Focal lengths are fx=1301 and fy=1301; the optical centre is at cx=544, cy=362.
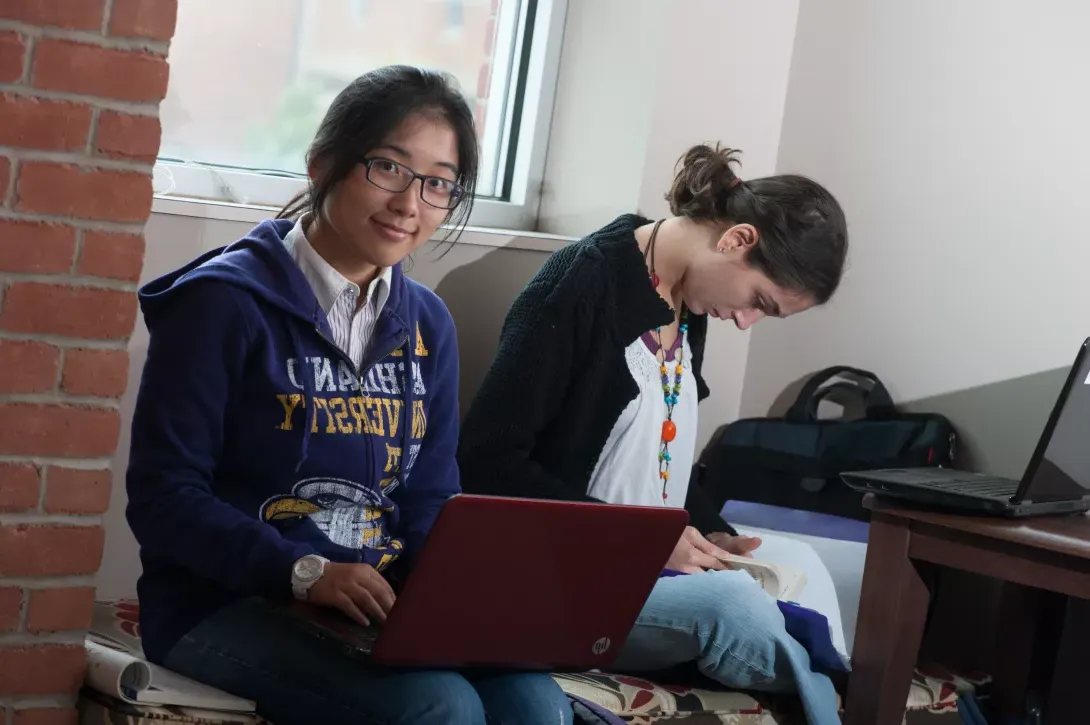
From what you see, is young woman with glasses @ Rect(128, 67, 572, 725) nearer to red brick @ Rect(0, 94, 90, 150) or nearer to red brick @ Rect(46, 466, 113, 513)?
red brick @ Rect(46, 466, 113, 513)

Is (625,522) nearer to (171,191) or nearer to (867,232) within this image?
(171,191)

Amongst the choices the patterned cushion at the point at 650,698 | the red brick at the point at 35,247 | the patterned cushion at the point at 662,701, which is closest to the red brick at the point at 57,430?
the red brick at the point at 35,247

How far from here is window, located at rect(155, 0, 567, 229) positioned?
220cm

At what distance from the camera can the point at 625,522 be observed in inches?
53.1

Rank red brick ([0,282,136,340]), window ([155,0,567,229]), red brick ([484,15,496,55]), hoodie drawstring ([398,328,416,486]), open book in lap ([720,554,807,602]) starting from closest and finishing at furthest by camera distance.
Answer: red brick ([0,282,136,340]) → hoodie drawstring ([398,328,416,486]) → open book in lap ([720,554,807,602]) → window ([155,0,567,229]) → red brick ([484,15,496,55])

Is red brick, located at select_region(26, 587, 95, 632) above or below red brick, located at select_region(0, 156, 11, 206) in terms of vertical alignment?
below

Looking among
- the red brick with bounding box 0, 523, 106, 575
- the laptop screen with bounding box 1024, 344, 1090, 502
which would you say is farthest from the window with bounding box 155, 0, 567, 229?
the laptop screen with bounding box 1024, 344, 1090, 502

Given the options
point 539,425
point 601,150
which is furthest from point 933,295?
point 539,425

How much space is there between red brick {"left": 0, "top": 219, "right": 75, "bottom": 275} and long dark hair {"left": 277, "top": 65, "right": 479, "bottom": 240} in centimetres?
32

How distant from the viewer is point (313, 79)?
91.7 inches

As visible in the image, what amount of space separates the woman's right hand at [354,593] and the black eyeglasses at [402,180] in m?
0.46

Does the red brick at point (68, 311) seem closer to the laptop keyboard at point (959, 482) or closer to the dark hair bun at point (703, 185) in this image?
the dark hair bun at point (703, 185)

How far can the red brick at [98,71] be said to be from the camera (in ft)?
4.36

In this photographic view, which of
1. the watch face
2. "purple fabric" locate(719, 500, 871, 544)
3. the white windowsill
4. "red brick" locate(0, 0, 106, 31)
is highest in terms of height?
"red brick" locate(0, 0, 106, 31)
